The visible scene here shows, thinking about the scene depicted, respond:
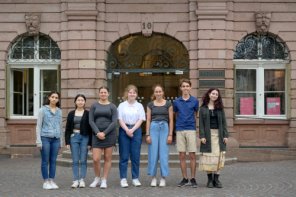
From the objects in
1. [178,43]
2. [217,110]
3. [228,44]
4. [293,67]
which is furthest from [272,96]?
[217,110]

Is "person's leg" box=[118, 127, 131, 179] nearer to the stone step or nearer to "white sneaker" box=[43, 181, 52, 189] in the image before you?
"white sneaker" box=[43, 181, 52, 189]

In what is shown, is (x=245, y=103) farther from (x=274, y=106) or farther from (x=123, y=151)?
(x=123, y=151)

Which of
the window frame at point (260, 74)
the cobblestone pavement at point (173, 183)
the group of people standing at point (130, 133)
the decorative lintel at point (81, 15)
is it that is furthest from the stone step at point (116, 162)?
the decorative lintel at point (81, 15)

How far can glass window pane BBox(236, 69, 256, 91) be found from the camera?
62.3 ft

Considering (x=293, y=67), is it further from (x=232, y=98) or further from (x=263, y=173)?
Answer: (x=263, y=173)

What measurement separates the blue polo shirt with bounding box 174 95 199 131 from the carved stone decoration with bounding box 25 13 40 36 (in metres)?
8.82

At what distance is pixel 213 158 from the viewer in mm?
10938

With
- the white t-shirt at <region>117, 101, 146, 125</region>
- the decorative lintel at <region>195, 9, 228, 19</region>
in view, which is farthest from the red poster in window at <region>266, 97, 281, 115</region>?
the white t-shirt at <region>117, 101, 146, 125</region>

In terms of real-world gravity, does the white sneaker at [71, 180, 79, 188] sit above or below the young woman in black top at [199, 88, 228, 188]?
below

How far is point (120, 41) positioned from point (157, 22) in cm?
145

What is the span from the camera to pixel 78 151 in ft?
36.5

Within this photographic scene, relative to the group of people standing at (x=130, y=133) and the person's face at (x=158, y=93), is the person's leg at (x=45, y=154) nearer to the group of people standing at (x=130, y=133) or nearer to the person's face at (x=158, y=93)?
the group of people standing at (x=130, y=133)

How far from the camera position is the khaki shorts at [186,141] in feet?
36.7

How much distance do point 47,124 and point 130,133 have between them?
5.44ft
